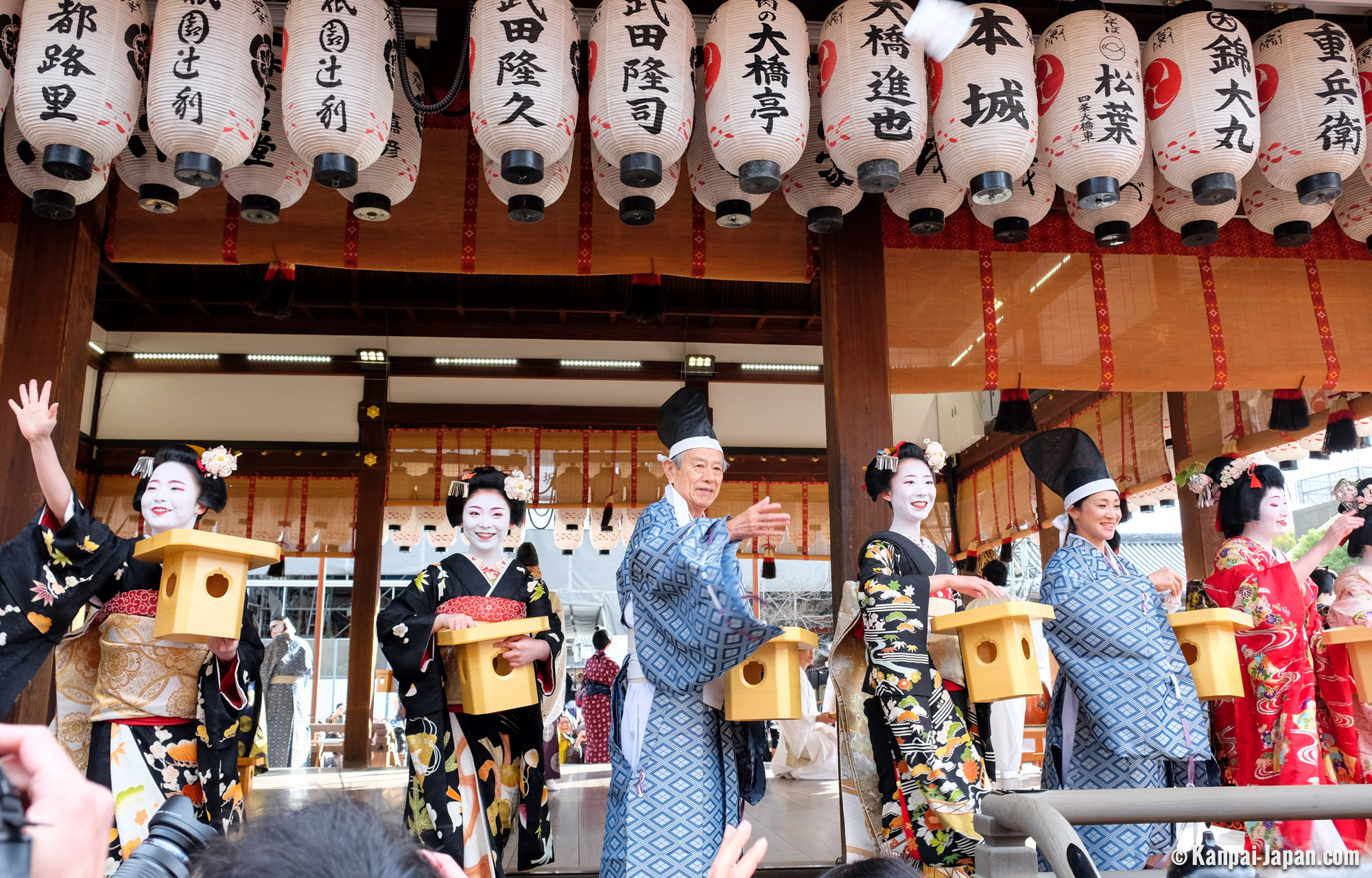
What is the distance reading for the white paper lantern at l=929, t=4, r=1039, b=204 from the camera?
11.4 feet

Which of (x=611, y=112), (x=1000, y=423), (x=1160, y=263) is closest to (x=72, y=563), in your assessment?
(x=611, y=112)

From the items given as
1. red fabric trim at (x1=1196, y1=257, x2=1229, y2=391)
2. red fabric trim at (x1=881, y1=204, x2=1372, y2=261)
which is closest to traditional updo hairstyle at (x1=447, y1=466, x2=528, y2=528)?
red fabric trim at (x1=881, y1=204, x2=1372, y2=261)

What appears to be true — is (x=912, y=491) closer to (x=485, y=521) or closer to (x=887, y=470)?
(x=887, y=470)

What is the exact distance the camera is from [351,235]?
4.68m

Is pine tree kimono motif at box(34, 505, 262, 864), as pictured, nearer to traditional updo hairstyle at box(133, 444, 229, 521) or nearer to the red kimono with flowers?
traditional updo hairstyle at box(133, 444, 229, 521)

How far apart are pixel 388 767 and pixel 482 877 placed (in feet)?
23.6

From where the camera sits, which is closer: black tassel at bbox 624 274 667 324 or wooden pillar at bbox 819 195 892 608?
wooden pillar at bbox 819 195 892 608

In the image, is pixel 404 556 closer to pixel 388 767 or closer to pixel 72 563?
pixel 388 767

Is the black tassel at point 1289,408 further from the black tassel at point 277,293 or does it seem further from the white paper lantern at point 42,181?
the white paper lantern at point 42,181

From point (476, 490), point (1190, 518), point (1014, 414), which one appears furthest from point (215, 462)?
point (1190, 518)

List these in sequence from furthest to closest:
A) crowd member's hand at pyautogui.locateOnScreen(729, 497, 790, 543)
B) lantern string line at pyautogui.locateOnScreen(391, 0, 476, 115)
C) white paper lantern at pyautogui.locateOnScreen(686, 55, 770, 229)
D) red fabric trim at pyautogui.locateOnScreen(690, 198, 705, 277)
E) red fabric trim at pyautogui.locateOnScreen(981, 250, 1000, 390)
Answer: red fabric trim at pyautogui.locateOnScreen(981, 250, 1000, 390)
red fabric trim at pyautogui.locateOnScreen(690, 198, 705, 277)
white paper lantern at pyautogui.locateOnScreen(686, 55, 770, 229)
lantern string line at pyautogui.locateOnScreen(391, 0, 476, 115)
crowd member's hand at pyautogui.locateOnScreen(729, 497, 790, 543)

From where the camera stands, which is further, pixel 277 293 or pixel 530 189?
pixel 277 293

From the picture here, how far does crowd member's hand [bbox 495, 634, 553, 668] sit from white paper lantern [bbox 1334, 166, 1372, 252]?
13.8 ft

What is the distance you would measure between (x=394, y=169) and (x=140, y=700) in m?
2.13
